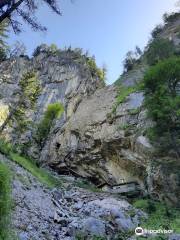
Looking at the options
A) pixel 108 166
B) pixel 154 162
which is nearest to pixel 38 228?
pixel 154 162

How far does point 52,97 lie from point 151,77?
31.7 metres

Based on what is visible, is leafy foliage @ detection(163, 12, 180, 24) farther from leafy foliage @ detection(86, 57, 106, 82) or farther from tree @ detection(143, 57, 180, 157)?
tree @ detection(143, 57, 180, 157)

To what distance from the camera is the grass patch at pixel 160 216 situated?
1667 cm

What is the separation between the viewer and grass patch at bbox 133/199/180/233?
16.7 metres

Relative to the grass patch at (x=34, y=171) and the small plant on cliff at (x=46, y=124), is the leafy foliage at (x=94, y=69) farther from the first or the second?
the grass patch at (x=34, y=171)

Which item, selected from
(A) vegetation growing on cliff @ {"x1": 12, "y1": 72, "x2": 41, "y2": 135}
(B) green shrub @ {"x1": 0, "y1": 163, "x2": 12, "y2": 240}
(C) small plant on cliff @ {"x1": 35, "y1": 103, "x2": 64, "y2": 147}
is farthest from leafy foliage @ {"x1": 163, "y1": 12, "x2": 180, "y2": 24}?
(B) green shrub @ {"x1": 0, "y1": 163, "x2": 12, "y2": 240}

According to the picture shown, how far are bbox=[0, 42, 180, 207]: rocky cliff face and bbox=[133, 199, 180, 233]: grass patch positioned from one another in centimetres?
164

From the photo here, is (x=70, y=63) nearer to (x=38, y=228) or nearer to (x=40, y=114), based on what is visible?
(x=40, y=114)

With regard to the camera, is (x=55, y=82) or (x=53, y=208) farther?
(x=55, y=82)

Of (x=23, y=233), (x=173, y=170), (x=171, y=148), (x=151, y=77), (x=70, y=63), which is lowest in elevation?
(x=23, y=233)

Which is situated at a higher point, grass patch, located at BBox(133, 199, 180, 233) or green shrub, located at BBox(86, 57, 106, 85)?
green shrub, located at BBox(86, 57, 106, 85)

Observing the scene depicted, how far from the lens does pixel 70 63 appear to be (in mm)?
58656
